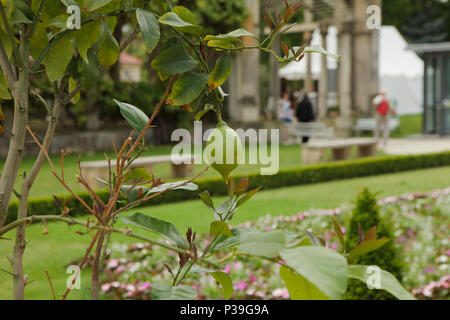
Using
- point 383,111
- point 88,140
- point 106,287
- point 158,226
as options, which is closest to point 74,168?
point 106,287

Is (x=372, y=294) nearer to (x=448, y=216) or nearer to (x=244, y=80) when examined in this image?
(x=448, y=216)

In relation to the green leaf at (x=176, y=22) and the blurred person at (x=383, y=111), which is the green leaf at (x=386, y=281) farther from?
the blurred person at (x=383, y=111)

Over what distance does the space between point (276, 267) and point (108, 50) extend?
3605 mm

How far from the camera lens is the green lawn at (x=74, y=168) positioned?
6.84 metres

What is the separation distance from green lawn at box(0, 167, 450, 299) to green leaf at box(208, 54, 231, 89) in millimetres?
357

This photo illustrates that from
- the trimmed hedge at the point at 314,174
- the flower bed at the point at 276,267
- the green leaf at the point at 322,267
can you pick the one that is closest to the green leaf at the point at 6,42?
the green leaf at the point at 322,267

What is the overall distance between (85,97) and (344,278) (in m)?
11.9

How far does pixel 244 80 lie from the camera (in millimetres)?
14125

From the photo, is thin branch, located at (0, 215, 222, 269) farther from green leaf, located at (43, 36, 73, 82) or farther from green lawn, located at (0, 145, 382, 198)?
green lawn, located at (0, 145, 382, 198)

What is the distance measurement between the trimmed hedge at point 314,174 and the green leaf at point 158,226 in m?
4.96

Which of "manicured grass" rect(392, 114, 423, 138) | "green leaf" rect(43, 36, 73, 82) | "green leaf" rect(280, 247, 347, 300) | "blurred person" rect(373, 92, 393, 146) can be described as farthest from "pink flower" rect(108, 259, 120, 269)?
"manicured grass" rect(392, 114, 423, 138)

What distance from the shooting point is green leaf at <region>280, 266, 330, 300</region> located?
0.60 m

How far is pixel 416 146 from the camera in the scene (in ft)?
43.4

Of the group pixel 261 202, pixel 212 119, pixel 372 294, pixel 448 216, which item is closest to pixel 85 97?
pixel 212 119
